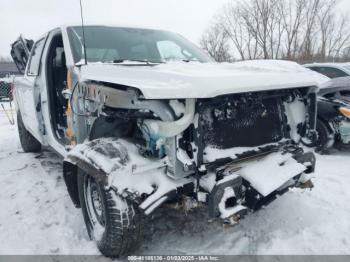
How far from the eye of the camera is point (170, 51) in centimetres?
383

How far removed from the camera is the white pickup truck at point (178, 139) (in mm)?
2156

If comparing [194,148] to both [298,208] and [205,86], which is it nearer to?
[205,86]

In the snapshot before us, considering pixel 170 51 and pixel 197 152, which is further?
pixel 170 51

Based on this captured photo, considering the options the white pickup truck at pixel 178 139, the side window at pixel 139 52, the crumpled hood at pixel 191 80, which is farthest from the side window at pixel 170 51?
the crumpled hood at pixel 191 80

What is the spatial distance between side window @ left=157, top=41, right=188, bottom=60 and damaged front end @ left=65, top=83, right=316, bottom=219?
1234mm

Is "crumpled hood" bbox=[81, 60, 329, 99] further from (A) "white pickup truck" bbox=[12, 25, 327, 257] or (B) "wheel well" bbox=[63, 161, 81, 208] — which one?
(B) "wheel well" bbox=[63, 161, 81, 208]

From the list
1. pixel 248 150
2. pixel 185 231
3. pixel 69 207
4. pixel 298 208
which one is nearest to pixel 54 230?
pixel 69 207

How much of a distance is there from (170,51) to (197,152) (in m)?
1.99

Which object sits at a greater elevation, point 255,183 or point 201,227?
point 255,183

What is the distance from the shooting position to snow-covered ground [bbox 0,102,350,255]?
103 inches

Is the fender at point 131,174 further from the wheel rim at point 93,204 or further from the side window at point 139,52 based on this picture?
the side window at point 139,52

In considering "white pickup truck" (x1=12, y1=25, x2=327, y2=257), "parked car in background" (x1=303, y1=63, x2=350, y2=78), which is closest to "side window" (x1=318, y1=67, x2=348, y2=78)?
"parked car in background" (x1=303, y1=63, x2=350, y2=78)

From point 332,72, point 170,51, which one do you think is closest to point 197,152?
point 170,51

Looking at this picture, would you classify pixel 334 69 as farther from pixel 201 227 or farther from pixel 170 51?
pixel 201 227
